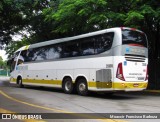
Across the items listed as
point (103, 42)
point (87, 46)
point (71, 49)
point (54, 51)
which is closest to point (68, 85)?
point (71, 49)

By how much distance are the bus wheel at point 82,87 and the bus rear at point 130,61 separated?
2521 mm

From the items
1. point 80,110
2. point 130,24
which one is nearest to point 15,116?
point 80,110

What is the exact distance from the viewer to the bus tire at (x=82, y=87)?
19.2 m

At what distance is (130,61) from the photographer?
17.4 meters

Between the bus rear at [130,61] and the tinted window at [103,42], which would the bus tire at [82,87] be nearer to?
the tinted window at [103,42]

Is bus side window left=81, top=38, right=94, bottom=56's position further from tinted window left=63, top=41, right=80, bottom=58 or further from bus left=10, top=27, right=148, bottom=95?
tinted window left=63, top=41, right=80, bottom=58

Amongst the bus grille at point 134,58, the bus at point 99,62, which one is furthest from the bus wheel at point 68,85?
the bus grille at point 134,58

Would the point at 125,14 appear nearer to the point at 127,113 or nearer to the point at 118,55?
the point at 118,55

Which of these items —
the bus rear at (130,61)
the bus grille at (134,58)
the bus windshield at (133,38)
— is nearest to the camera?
the bus rear at (130,61)

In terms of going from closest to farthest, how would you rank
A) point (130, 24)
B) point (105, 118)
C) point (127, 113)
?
point (105, 118) < point (127, 113) < point (130, 24)

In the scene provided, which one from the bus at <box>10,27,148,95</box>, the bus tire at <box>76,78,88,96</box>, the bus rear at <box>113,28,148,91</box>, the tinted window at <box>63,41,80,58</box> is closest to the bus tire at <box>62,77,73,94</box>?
the bus at <box>10,27,148,95</box>

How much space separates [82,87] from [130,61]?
3.51 metres

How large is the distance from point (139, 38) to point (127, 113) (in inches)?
293

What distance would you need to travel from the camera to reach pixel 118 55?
55.9 ft
